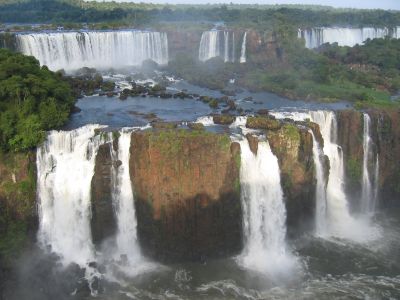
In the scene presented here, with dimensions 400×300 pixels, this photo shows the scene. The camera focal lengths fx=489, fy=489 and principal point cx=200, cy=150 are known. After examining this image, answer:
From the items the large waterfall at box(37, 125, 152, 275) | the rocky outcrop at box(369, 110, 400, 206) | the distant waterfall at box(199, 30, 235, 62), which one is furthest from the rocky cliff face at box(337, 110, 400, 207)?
the distant waterfall at box(199, 30, 235, 62)

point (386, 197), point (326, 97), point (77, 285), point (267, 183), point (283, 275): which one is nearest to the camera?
point (77, 285)

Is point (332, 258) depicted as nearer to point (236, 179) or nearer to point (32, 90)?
point (236, 179)

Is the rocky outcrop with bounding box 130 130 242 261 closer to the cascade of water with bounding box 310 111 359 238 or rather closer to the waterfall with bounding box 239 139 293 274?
the waterfall with bounding box 239 139 293 274

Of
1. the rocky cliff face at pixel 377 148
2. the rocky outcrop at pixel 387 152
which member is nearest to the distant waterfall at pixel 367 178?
the rocky cliff face at pixel 377 148

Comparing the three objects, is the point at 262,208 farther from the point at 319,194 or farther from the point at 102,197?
the point at 102,197

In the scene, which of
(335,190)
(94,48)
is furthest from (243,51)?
(335,190)

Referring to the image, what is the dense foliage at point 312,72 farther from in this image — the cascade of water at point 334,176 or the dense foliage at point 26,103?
the dense foliage at point 26,103

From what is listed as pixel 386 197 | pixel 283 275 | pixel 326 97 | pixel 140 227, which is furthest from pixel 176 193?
pixel 326 97
